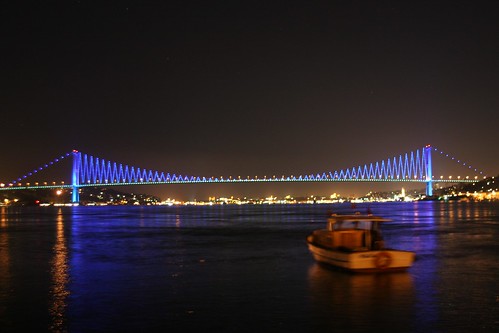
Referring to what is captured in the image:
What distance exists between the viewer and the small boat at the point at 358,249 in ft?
60.3

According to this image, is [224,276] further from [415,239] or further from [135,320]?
[415,239]

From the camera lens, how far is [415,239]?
3544cm

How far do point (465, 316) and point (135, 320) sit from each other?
6.96 m

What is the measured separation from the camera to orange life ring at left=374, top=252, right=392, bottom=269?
Answer: 18.3 meters

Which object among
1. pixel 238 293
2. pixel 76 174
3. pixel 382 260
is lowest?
pixel 238 293

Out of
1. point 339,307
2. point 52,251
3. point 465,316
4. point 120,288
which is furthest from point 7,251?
point 465,316

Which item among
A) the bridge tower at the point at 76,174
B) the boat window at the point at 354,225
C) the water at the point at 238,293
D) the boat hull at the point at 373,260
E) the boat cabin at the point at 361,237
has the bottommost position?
the water at the point at 238,293

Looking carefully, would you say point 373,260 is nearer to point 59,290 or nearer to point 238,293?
point 238,293

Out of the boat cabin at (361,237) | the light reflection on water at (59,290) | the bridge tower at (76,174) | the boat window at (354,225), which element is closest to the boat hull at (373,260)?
the boat cabin at (361,237)

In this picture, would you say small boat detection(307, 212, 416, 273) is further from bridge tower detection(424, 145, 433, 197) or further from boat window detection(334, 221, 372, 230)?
bridge tower detection(424, 145, 433, 197)

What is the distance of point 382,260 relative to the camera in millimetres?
18391

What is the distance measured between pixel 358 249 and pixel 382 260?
134cm

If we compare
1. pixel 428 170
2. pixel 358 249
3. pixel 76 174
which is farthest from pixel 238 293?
pixel 428 170

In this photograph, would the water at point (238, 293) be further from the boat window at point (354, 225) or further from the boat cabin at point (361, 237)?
the boat window at point (354, 225)
